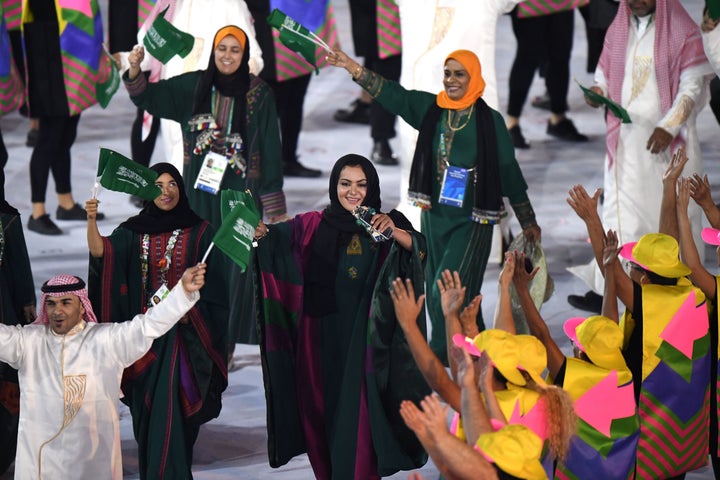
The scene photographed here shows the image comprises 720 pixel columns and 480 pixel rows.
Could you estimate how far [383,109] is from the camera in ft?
34.0

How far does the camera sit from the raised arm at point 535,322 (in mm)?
5332

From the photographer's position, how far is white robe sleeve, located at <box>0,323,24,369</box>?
527 centimetres

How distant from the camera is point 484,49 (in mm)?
8383

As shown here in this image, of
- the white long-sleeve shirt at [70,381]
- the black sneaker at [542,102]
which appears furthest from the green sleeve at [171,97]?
the black sneaker at [542,102]

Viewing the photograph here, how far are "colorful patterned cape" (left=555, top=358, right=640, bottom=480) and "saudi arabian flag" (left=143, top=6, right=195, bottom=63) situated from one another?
10.6 feet

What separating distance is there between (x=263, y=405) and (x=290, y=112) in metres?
3.74

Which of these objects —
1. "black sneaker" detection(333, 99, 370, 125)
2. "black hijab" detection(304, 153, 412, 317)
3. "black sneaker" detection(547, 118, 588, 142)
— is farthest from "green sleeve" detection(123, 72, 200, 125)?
"black sneaker" detection(547, 118, 588, 142)

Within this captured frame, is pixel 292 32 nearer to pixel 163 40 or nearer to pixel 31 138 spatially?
pixel 163 40

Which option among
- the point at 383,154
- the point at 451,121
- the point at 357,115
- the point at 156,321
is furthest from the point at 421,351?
the point at 357,115

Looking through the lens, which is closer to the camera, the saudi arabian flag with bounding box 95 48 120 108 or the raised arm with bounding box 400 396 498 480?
the raised arm with bounding box 400 396 498 480

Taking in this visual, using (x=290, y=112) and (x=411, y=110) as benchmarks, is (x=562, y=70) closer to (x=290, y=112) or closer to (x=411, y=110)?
(x=290, y=112)

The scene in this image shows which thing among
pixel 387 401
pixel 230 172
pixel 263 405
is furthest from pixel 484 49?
pixel 387 401

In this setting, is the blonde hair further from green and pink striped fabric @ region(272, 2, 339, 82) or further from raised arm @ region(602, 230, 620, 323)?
green and pink striped fabric @ region(272, 2, 339, 82)

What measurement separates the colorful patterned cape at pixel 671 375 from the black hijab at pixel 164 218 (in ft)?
5.93
